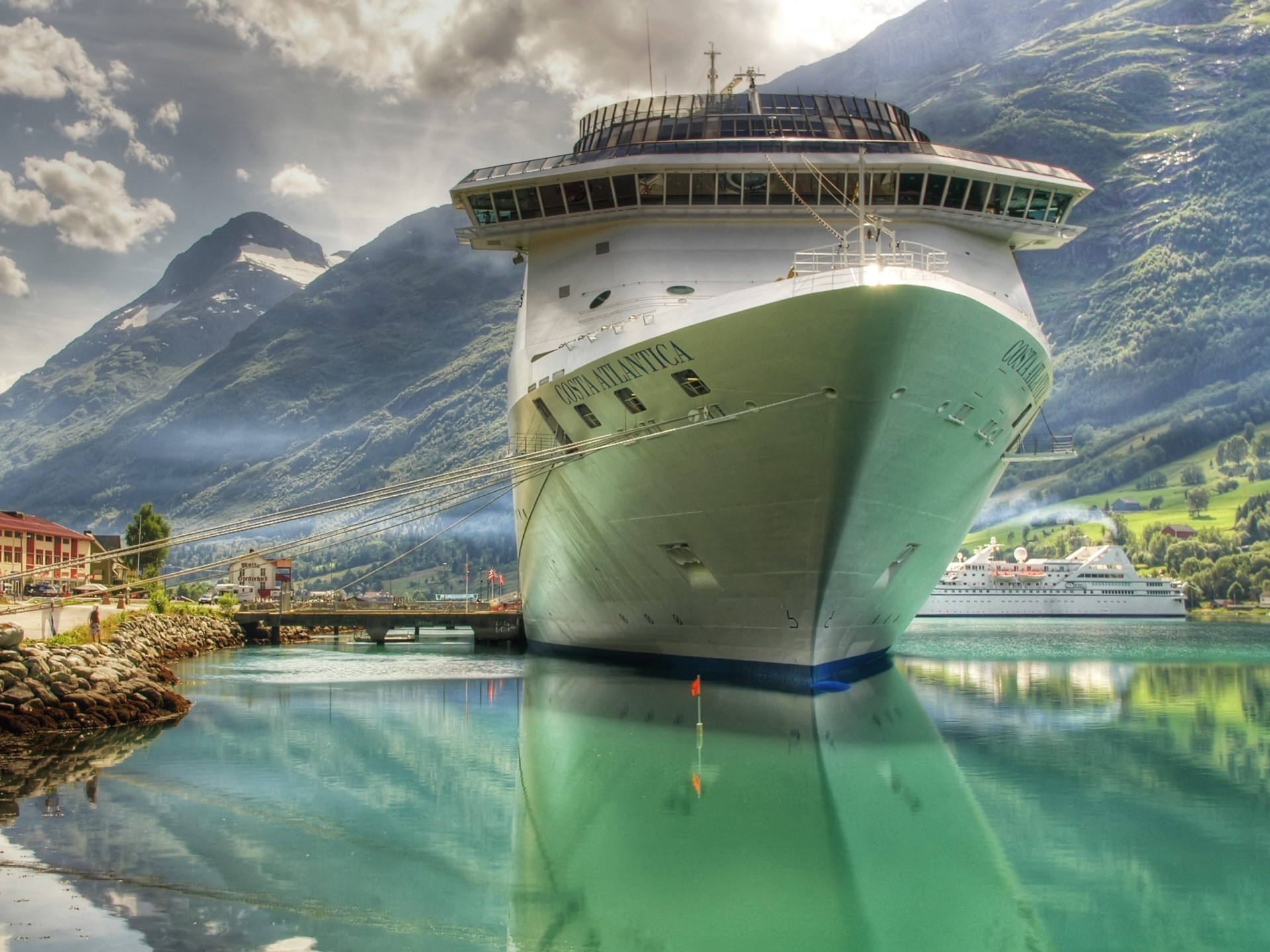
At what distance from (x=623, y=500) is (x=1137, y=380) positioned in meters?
191

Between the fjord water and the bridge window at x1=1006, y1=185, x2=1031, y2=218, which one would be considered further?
the bridge window at x1=1006, y1=185, x2=1031, y2=218

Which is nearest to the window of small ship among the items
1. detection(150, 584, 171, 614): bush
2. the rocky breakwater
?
the rocky breakwater

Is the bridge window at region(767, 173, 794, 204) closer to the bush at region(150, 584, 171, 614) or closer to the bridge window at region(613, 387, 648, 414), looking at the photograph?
the bridge window at region(613, 387, 648, 414)

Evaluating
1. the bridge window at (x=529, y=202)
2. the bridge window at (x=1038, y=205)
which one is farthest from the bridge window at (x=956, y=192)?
the bridge window at (x=529, y=202)

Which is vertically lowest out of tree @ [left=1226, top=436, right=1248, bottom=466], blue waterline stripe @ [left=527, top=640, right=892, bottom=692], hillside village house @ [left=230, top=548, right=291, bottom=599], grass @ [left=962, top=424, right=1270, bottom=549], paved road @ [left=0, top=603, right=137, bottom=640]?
blue waterline stripe @ [left=527, top=640, right=892, bottom=692]

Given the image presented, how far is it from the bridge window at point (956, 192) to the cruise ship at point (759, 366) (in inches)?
1.8

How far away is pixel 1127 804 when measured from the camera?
11883mm

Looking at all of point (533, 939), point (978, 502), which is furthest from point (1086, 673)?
point (533, 939)

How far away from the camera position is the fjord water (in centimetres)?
801

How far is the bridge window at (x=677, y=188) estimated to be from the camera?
2364 cm

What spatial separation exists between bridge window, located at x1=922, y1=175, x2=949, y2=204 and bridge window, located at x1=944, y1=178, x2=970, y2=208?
0.47 feet

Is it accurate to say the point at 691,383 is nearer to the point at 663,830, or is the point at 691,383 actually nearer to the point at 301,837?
the point at 663,830

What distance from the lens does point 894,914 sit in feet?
27.2

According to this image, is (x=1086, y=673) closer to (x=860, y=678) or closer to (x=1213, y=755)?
(x=860, y=678)
